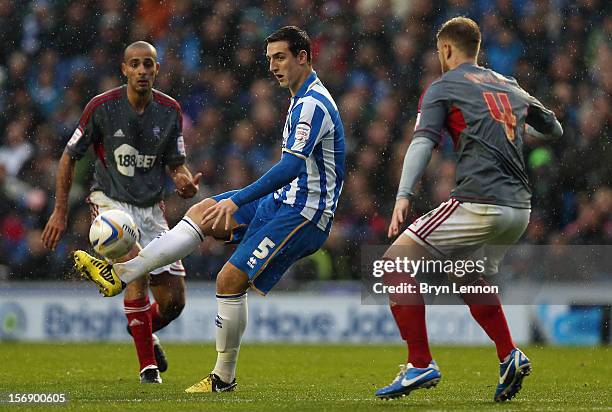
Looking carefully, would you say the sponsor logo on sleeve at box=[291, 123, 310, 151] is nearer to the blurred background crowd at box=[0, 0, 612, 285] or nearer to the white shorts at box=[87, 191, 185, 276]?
the white shorts at box=[87, 191, 185, 276]

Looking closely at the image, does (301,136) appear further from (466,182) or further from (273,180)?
(466,182)

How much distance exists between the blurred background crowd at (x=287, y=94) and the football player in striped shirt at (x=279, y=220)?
630 centimetres

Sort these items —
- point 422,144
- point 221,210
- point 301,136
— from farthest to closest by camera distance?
1. point 301,136
2. point 221,210
3. point 422,144

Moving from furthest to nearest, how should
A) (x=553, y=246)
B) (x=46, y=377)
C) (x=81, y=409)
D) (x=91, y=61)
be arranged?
(x=91, y=61), (x=553, y=246), (x=46, y=377), (x=81, y=409)

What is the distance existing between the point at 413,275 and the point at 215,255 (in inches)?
300

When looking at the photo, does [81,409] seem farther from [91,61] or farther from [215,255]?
[91,61]

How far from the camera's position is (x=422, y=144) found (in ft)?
19.2

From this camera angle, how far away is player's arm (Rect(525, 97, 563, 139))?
6.25 m

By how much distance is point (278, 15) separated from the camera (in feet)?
49.5

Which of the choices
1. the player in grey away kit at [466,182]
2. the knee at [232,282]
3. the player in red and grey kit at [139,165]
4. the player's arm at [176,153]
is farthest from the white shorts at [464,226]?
the player's arm at [176,153]

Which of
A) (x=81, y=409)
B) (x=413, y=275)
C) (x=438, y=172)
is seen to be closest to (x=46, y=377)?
(x=81, y=409)

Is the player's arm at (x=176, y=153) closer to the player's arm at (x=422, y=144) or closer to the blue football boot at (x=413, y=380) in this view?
the player's arm at (x=422, y=144)

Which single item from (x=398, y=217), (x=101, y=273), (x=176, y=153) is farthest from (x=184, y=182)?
(x=398, y=217)

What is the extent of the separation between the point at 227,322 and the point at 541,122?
2.18 meters
